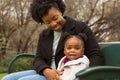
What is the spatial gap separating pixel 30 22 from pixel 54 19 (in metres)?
15.5

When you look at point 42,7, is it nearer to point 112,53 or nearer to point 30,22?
point 112,53

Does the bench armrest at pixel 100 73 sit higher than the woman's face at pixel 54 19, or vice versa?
the woman's face at pixel 54 19

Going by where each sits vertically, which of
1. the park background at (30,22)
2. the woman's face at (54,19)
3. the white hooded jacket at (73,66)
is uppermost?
the woman's face at (54,19)

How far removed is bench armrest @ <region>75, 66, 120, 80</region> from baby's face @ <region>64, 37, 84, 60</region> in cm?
60

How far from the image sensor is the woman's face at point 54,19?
3061 millimetres

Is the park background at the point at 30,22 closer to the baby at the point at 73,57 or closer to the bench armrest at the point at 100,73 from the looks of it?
the baby at the point at 73,57

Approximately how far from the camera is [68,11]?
18.0 metres

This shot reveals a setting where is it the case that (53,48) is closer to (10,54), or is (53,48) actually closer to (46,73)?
(46,73)

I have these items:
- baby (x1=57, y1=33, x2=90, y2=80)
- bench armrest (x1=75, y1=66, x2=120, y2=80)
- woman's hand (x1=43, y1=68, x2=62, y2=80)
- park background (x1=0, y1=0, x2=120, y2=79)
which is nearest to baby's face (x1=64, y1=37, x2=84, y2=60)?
baby (x1=57, y1=33, x2=90, y2=80)

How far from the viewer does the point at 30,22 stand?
1842cm

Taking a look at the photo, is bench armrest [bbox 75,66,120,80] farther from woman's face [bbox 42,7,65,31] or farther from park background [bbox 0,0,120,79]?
park background [bbox 0,0,120,79]

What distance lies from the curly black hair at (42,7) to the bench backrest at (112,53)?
23.2 inches

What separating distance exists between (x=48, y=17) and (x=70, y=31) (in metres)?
0.24

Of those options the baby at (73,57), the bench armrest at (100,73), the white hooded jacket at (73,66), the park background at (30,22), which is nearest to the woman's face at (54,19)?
the baby at (73,57)
